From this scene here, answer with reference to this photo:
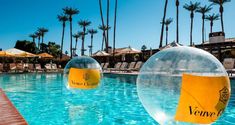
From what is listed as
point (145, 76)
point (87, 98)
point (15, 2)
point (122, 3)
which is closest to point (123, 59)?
point (122, 3)

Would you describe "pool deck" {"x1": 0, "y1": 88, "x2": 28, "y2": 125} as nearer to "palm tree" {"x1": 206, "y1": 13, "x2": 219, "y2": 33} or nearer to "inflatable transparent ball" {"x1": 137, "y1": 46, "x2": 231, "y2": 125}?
"inflatable transparent ball" {"x1": 137, "y1": 46, "x2": 231, "y2": 125}

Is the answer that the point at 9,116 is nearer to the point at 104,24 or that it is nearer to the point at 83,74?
the point at 83,74

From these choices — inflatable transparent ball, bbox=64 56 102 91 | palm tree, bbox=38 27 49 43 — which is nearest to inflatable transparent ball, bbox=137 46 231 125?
inflatable transparent ball, bbox=64 56 102 91

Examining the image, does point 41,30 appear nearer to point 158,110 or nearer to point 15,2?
point 15,2

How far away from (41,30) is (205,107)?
68969mm

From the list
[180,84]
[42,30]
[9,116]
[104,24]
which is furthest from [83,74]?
[42,30]

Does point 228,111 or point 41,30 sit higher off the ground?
point 41,30

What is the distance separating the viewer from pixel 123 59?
34.5 metres

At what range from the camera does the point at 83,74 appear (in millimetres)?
7352

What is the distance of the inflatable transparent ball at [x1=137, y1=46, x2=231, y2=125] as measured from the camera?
3250 millimetres

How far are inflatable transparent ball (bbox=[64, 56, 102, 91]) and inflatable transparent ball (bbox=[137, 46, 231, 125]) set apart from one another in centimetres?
383

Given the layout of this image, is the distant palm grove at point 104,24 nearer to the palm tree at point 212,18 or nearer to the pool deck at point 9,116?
the palm tree at point 212,18

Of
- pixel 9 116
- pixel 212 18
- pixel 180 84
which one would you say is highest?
pixel 212 18

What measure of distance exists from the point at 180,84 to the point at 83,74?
4405mm
